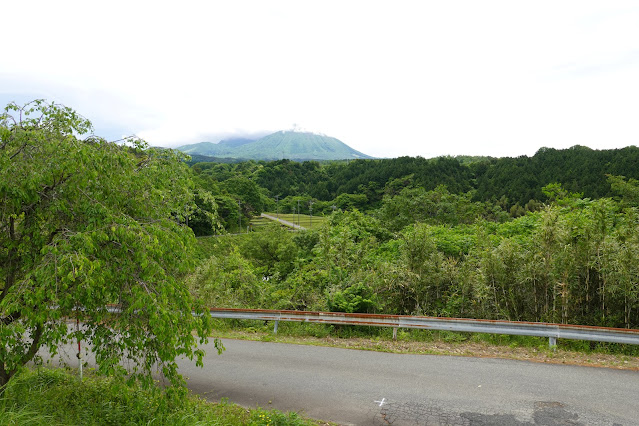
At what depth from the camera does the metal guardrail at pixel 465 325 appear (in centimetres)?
772

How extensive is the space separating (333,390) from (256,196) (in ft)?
238

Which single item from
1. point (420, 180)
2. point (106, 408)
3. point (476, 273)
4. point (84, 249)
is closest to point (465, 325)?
point (476, 273)

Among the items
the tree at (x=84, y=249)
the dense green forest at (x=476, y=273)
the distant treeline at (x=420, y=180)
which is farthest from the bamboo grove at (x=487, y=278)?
the distant treeline at (x=420, y=180)

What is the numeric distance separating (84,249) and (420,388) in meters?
5.41

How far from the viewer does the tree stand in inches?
158

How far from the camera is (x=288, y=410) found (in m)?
6.29

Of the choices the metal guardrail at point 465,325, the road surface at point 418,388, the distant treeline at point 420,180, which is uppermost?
the distant treeline at point 420,180

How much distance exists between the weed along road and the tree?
2545 millimetres

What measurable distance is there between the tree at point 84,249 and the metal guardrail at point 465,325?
5.03 metres

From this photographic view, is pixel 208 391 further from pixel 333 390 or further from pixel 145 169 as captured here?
pixel 145 169

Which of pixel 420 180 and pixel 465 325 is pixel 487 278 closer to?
pixel 465 325

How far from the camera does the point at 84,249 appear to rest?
13.7 feet

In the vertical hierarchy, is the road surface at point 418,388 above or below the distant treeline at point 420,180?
below

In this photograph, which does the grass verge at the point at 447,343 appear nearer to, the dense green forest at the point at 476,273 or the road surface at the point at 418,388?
the road surface at the point at 418,388
